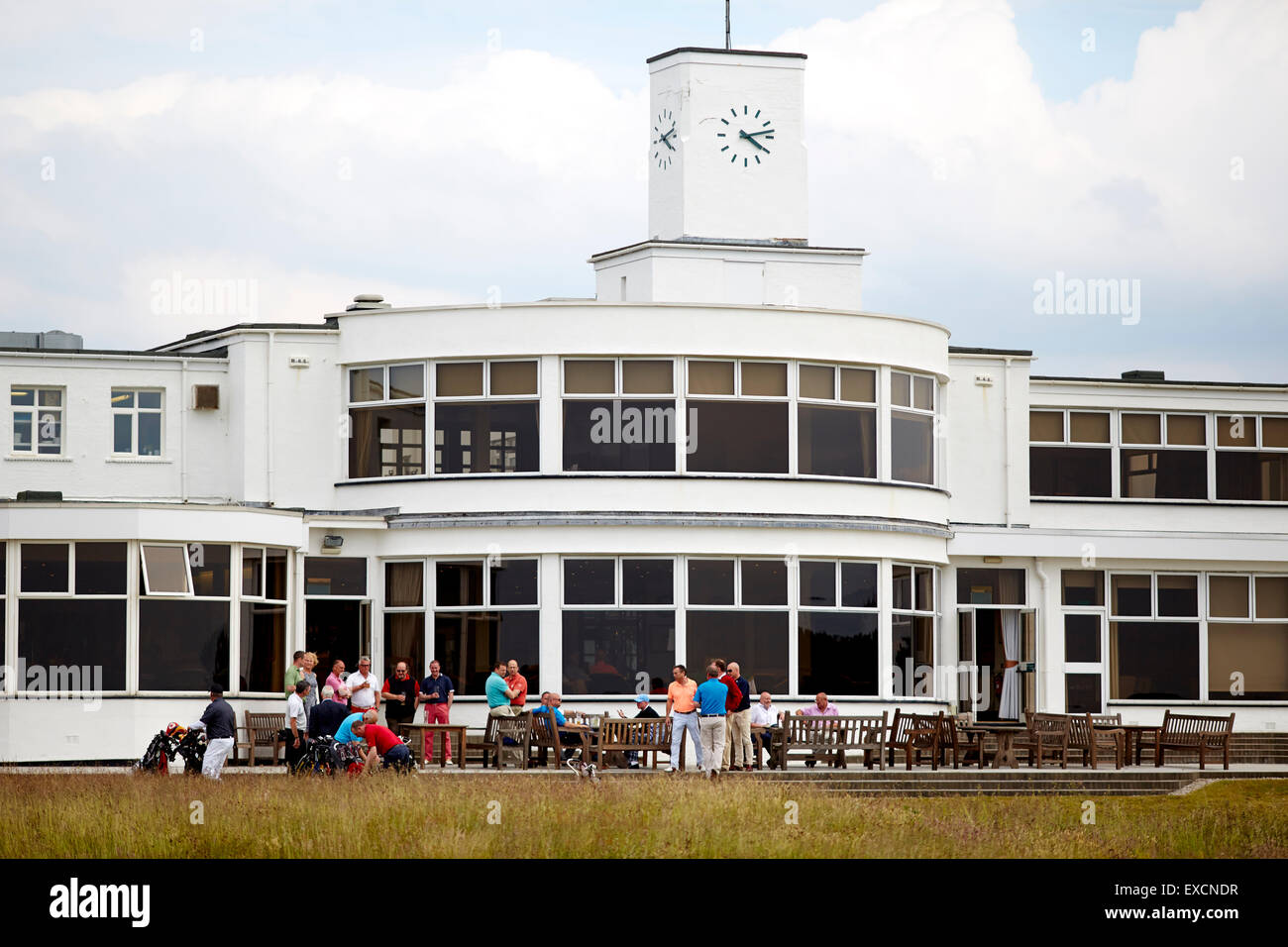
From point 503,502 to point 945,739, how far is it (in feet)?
23.3

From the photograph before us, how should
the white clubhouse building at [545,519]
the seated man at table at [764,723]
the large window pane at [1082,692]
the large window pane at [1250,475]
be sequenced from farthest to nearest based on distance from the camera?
the large window pane at [1250,475] → the large window pane at [1082,692] → the white clubhouse building at [545,519] → the seated man at table at [764,723]

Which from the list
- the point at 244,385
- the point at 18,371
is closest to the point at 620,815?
the point at 244,385

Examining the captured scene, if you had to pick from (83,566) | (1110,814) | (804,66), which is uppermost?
(804,66)

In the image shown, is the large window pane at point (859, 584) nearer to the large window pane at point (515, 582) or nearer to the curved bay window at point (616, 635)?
the curved bay window at point (616, 635)

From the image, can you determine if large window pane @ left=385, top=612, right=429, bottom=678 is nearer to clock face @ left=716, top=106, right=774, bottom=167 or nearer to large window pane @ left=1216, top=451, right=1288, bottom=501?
clock face @ left=716, top=106, right=774, bottom=167

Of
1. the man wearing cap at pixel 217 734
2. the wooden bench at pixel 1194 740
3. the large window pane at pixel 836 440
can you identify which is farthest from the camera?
the large window pane at pixel 836 440

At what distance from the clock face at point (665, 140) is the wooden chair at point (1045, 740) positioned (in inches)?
486

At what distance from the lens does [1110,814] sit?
20984mm

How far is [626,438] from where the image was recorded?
29250mm

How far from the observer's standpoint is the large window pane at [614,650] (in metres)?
28.8

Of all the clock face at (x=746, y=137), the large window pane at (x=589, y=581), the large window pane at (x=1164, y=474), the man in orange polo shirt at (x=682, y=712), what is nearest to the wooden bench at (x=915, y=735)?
the man in orange polo shirt at (x=682, y=712)

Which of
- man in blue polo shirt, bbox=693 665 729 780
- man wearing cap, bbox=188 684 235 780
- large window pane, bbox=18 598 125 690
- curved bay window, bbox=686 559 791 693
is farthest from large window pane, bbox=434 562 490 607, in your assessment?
man wearing cap, bbox=188 684 235 780
